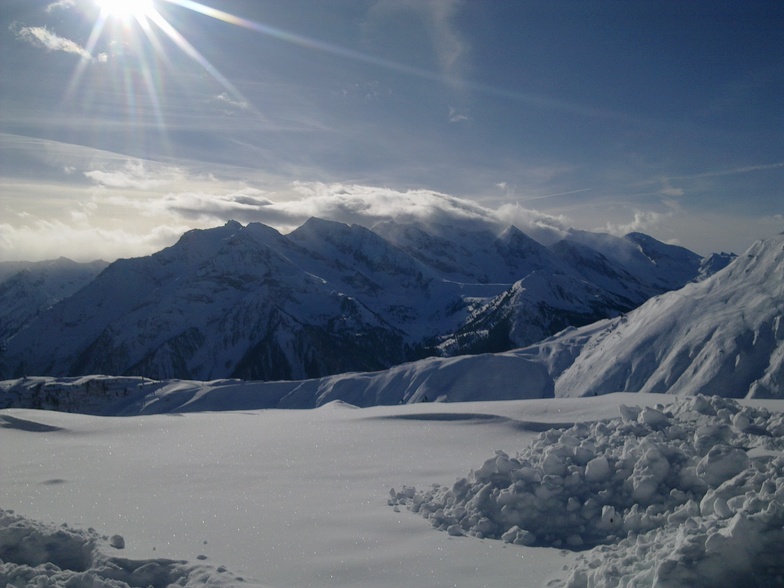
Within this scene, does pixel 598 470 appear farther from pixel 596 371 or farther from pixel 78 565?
pixel 596 371

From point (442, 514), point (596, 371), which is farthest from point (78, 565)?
point (596, 371)

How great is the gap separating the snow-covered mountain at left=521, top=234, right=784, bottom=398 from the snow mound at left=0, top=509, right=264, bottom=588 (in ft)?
136

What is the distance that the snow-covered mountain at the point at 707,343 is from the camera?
131 ft

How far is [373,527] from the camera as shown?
6629mm

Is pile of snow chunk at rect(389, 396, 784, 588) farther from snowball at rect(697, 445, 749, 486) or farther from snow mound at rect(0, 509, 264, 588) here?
snow mound at rect(0, 509, 264, 588)

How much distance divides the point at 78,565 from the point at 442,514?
4.03 m

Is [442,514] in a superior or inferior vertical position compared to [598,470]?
inferior

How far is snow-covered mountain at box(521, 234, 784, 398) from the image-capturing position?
40.0m

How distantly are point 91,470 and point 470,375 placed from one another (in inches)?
1983

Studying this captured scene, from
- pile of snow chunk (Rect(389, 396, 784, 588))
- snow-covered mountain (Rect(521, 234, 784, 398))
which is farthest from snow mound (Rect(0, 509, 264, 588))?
snow-covered mountain (Rect(521, 234, 784, 398))

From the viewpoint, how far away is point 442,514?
6.73 meters

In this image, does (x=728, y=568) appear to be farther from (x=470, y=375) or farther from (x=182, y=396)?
(x=182, y=396)

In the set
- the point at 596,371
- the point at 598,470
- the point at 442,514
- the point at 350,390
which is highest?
the point at 596,371

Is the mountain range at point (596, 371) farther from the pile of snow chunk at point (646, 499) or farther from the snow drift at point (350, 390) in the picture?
the pile of snow chunk at point (646, 499)
